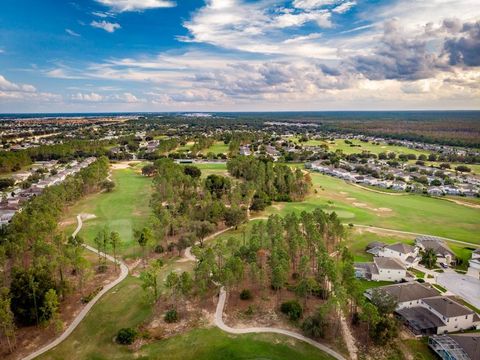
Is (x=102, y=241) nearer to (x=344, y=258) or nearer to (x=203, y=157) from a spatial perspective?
(x=344, y=258)

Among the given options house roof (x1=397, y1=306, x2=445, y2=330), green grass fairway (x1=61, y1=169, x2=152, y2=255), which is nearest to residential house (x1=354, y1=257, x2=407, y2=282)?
house roof (x1=397, y1=306, x2=445, y2=330)

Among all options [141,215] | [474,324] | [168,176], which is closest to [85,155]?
[168,176]

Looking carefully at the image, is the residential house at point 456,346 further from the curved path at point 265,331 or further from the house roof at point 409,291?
the curved path at point 265,331

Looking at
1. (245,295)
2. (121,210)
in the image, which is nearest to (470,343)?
(245,295)

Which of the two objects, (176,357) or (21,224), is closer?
(176,357)

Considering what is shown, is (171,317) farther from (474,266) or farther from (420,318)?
(474,266)

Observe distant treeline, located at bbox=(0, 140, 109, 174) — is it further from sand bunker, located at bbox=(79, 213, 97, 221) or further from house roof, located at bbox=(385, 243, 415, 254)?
house roof, located at bbox=(385, 243, 415, 254)
